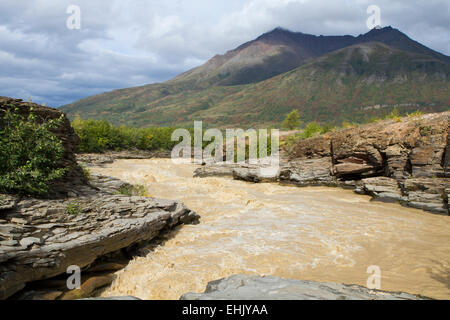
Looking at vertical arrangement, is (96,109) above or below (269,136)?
above

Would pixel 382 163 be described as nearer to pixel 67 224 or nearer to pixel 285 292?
pixel 285 292

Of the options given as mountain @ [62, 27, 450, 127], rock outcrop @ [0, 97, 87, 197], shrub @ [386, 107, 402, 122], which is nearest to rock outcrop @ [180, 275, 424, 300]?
rock outcrop @ [0, 97, 87, 197]

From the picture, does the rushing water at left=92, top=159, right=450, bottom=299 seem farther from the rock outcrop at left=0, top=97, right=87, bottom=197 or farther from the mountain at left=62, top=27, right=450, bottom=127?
the mountain at left=62, top=27, right=450, bottom=127

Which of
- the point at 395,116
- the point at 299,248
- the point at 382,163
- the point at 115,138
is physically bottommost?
the point at 299,248

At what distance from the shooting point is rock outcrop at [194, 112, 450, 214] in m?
13.0

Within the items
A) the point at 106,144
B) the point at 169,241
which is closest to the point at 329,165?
the point at 169,241

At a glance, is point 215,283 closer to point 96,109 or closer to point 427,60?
point 427,60

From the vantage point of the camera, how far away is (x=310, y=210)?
11.9m

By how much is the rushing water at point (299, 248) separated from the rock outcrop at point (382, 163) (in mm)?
1748

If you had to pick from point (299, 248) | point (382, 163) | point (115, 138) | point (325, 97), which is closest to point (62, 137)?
point (299, 248)

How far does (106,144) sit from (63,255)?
3751 centimetres

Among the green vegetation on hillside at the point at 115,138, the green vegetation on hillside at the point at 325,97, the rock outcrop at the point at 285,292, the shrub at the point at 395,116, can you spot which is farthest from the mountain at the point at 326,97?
the rock outcrop at the point at 285,292

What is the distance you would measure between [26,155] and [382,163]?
1801 centimetres

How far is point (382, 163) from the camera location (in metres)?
16.4
